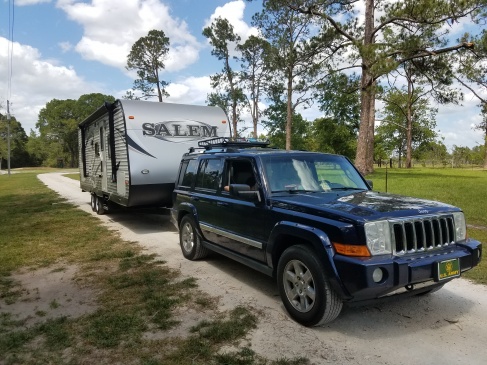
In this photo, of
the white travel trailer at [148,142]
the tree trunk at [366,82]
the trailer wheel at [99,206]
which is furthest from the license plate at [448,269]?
the tree trunk at [366,82]

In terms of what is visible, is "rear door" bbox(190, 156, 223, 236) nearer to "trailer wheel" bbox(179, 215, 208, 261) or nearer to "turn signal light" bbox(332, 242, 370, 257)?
"trailer wheel" bbox(179, 215, 208, 261)

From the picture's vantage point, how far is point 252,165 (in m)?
4.90

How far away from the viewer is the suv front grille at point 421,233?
355 cm

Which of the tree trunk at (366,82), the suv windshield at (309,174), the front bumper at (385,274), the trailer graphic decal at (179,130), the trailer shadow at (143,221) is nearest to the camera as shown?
the front bumper at (385,274)

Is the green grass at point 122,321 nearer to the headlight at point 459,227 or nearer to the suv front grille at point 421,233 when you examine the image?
the suv front grille at point 421,233

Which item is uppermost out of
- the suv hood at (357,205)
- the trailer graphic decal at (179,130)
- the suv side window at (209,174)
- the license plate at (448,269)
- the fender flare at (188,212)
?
the trailer graphic decal at (179,130)

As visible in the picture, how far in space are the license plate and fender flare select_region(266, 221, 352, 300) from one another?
941 mm

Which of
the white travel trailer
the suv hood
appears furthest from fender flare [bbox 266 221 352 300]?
the white travel trailer

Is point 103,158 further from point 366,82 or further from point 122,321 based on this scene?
point 366,82

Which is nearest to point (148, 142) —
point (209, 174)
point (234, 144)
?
point (234, 144)

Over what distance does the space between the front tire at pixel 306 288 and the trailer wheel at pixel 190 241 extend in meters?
2.39

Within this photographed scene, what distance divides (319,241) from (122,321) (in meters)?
2.31

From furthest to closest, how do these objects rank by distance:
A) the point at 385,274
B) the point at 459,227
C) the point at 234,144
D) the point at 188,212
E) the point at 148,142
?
the point at 148,142 < the point at 234,144 < the point at 188,212 < the point at 459,227 < the point at 385,274

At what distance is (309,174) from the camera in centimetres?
491
